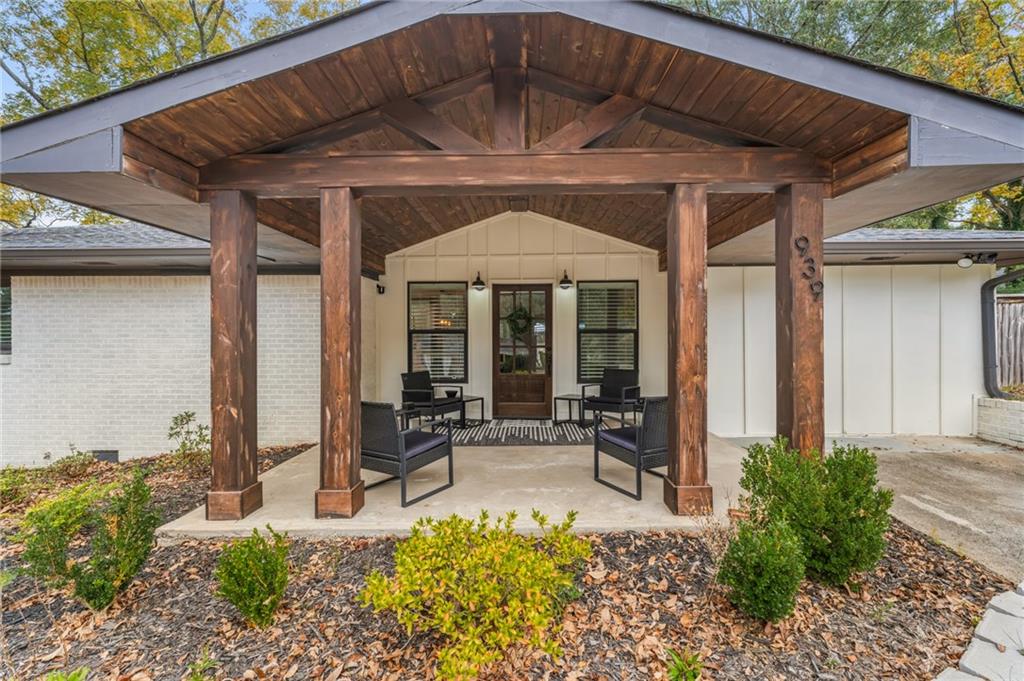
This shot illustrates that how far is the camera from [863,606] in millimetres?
2111

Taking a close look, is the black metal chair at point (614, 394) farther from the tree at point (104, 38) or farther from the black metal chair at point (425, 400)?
the tree at point (104, 38)

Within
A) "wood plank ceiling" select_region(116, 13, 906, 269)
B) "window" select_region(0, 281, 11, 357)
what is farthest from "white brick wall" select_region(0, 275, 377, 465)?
"wood plank ceiling" select_region(116, 13, 906, 269)

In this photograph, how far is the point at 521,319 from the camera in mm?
6680

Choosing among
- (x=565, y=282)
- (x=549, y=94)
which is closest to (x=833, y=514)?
(x=549, y=94)

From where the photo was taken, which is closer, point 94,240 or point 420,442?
point 420,442

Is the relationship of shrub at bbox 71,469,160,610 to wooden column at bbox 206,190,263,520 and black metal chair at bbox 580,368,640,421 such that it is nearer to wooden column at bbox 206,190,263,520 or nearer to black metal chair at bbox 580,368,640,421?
wooden column at bbox 206,190,263,520

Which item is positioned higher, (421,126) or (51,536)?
(421,126)

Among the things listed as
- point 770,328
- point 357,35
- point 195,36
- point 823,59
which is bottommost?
point 770,328

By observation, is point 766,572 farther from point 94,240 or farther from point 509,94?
point 94,240

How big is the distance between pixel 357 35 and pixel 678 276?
2.39 m

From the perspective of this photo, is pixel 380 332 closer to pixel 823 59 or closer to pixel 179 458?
pixel 179 458

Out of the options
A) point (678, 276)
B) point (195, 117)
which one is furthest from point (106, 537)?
point (678, 276)

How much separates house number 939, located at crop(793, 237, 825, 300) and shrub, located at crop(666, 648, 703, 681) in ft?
7.87

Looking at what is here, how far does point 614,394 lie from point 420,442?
3381 millimetres
